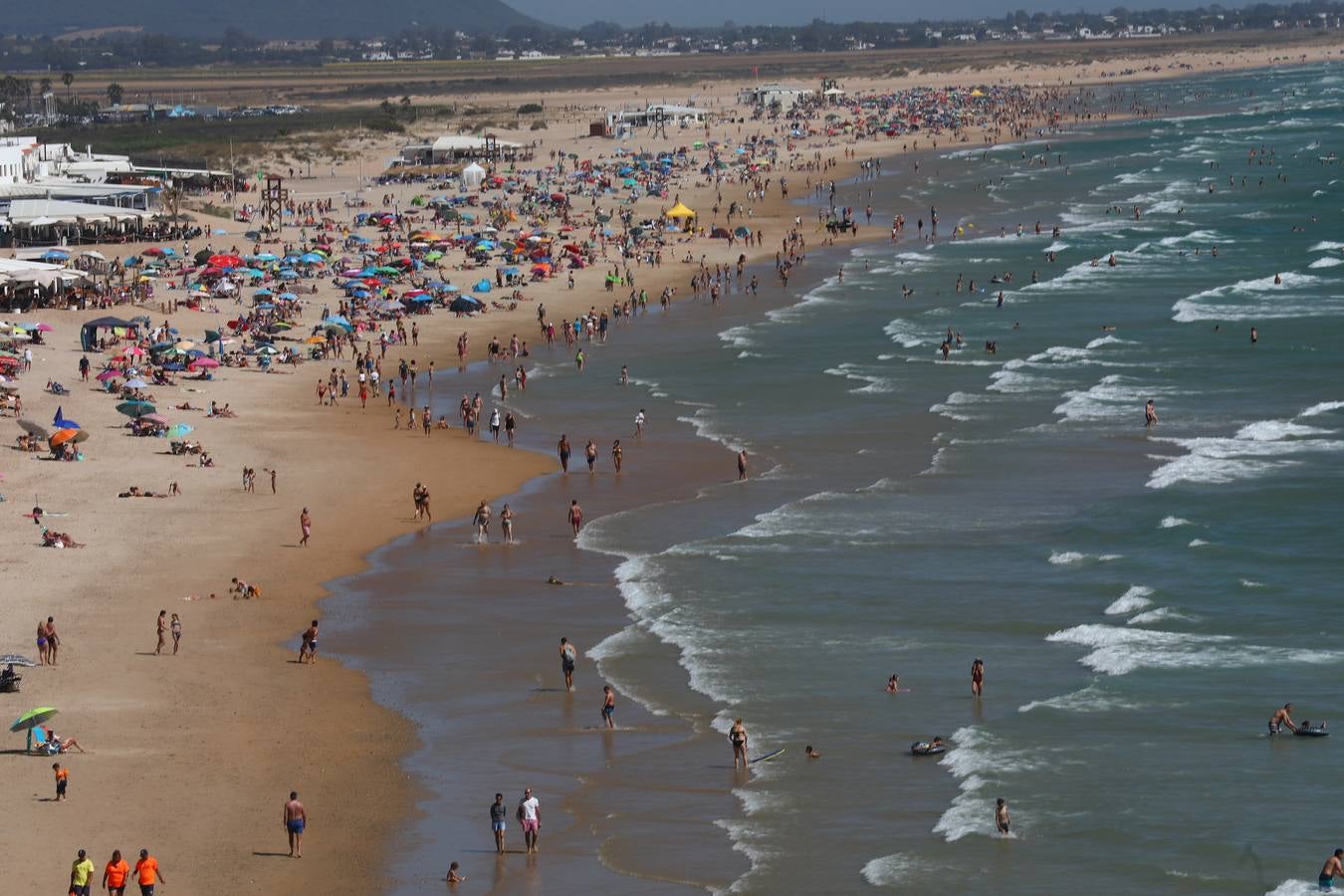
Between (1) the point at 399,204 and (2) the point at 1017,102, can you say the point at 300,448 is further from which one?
(2) the point at 1017,102

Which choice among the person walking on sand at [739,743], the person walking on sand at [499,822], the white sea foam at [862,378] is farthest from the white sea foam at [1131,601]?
the white sea foam at [862,378]

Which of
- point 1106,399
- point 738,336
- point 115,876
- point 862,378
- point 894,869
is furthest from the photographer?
point 738,336

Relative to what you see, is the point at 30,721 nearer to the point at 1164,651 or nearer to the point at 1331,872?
→ the point at 1331,872

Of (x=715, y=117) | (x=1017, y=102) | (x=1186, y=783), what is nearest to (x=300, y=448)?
Answer: (x=1186, y=783)

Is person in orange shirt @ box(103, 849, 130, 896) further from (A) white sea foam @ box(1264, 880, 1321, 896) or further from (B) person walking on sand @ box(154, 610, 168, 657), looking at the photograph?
(A) white sea foam @ box(1264, 880, 1321, 896)

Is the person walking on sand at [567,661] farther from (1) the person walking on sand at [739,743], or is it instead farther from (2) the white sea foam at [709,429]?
(2) the white sea foam at [709,429]

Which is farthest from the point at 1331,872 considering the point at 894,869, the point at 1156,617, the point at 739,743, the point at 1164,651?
the point at 1156,617
